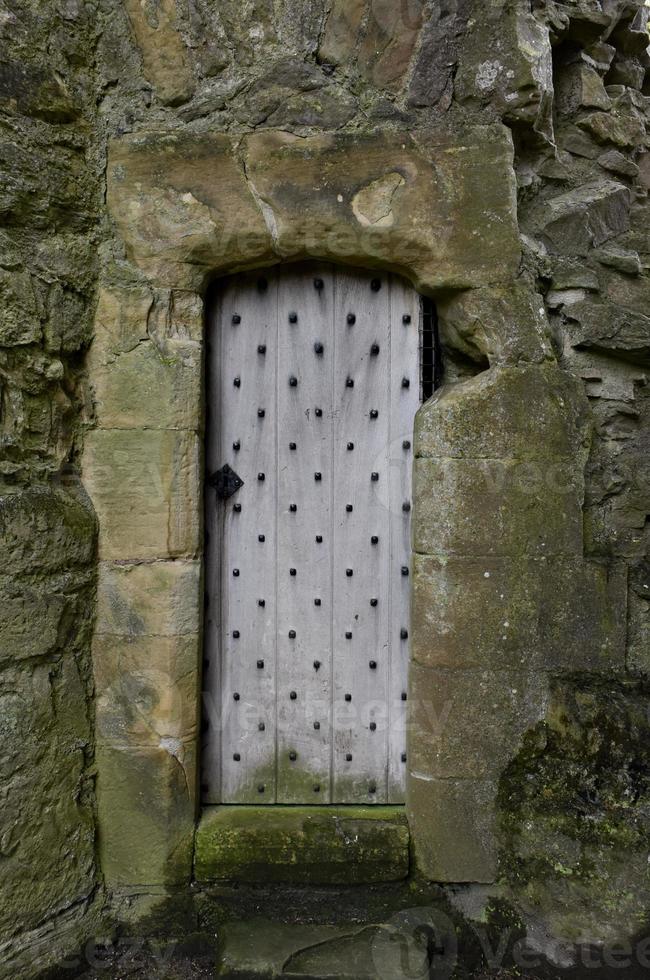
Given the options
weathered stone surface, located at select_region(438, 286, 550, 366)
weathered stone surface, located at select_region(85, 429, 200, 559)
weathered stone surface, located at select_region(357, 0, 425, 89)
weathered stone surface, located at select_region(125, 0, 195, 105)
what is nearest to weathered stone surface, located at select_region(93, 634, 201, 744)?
weathered stone surface, located at select_region(85, 429, 200, 559)

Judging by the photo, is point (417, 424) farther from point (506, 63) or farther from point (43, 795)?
point (43, 795)

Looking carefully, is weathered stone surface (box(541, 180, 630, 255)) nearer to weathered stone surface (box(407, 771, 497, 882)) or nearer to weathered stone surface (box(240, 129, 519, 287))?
weathered stone surface (box(240, 129, 519, 287))

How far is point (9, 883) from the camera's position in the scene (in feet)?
6.53

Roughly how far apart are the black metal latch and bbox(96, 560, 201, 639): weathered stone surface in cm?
32

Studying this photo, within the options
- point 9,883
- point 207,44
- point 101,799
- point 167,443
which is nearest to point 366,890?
point 101,799

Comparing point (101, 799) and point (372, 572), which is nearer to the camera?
point (101, 799)

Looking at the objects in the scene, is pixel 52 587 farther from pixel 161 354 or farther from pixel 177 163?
pixel 177 163

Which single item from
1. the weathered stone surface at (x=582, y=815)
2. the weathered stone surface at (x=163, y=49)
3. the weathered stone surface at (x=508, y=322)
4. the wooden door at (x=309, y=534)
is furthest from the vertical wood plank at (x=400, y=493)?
the weathered stone surface at (x=163, y=49)

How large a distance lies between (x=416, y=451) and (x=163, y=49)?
1634 millimetres

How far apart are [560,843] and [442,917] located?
0.49 metres

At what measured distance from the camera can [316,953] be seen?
2.04m

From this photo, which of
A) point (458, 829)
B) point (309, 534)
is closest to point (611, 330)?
point (309, 534)

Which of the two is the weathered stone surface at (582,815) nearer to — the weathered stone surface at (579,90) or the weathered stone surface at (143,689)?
the weathered stone surface at (143,689)

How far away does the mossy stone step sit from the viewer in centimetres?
196
